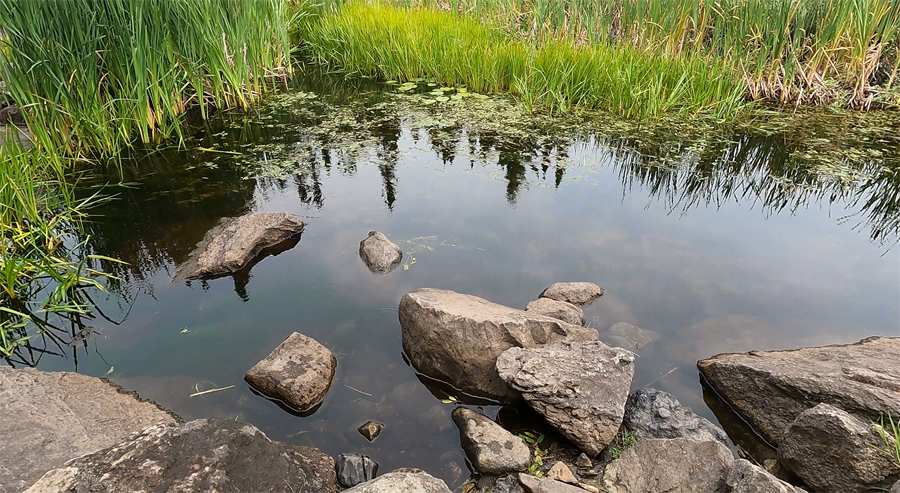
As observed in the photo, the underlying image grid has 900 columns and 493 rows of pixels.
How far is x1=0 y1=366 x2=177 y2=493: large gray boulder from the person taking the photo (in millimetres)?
1776

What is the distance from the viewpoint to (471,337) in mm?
2404

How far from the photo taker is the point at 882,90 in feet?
19.2

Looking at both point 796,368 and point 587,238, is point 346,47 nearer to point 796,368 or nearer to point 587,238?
point 587,238

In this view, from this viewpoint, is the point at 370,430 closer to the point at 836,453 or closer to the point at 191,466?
the point at 191,466

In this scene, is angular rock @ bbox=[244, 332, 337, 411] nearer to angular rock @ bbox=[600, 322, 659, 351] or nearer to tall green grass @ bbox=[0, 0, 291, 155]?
angular rock @ bbox=[600, 322, 659, 351]

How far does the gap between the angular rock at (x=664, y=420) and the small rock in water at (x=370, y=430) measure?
3.46 ft

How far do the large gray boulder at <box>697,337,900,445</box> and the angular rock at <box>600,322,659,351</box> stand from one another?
286 millimetres

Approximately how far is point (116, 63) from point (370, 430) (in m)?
3.93

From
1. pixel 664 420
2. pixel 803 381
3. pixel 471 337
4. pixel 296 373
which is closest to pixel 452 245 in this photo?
pixel 471 337

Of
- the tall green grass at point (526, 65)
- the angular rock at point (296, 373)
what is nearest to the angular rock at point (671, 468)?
the angular rock at point (296, 373)

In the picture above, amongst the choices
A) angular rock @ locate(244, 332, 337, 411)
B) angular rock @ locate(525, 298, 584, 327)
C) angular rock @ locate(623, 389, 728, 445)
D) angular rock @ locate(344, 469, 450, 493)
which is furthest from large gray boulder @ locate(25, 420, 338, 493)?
angular rock @ locate(525, 298, 584, 327)

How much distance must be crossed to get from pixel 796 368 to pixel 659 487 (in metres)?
0.94

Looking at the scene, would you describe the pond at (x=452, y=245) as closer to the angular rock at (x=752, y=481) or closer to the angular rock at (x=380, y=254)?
the angular rock at (x=380, y=254)

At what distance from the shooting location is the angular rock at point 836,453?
1.78 m
